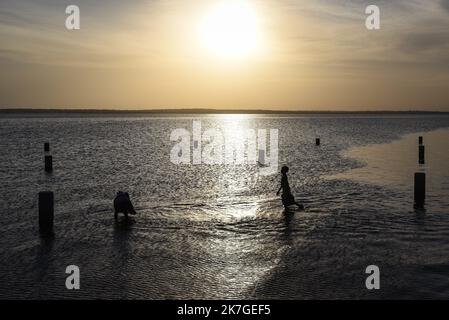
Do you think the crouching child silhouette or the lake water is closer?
the lake water

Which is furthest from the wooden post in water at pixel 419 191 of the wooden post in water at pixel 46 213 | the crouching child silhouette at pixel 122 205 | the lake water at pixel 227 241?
the wooden post in water at pixel 46 213

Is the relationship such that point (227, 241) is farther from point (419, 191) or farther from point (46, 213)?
point (419, 191)

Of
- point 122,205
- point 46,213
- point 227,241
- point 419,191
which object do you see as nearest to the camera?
point 227,241

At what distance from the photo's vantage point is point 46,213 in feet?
50.6

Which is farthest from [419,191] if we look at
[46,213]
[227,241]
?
[46,213]

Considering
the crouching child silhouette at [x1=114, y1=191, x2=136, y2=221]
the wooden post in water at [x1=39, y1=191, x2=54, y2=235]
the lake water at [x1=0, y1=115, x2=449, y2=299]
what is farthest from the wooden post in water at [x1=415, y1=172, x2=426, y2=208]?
the wooden post in water at [x1=39, y1=191, x2=54, y2=235]

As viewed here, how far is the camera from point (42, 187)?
25.8 meters

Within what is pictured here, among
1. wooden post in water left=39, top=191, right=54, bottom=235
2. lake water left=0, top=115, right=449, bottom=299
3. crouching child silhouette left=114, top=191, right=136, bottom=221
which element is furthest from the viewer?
crouching child silhouette left=114, top=191, right=136, bottom=221

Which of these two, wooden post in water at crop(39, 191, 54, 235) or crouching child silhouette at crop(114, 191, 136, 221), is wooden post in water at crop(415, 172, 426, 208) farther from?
wooden post in water at crop(39, 191, 54, 235)

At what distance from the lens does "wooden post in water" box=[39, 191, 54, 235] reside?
1528 cm

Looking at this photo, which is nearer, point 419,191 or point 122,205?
point 122,205
